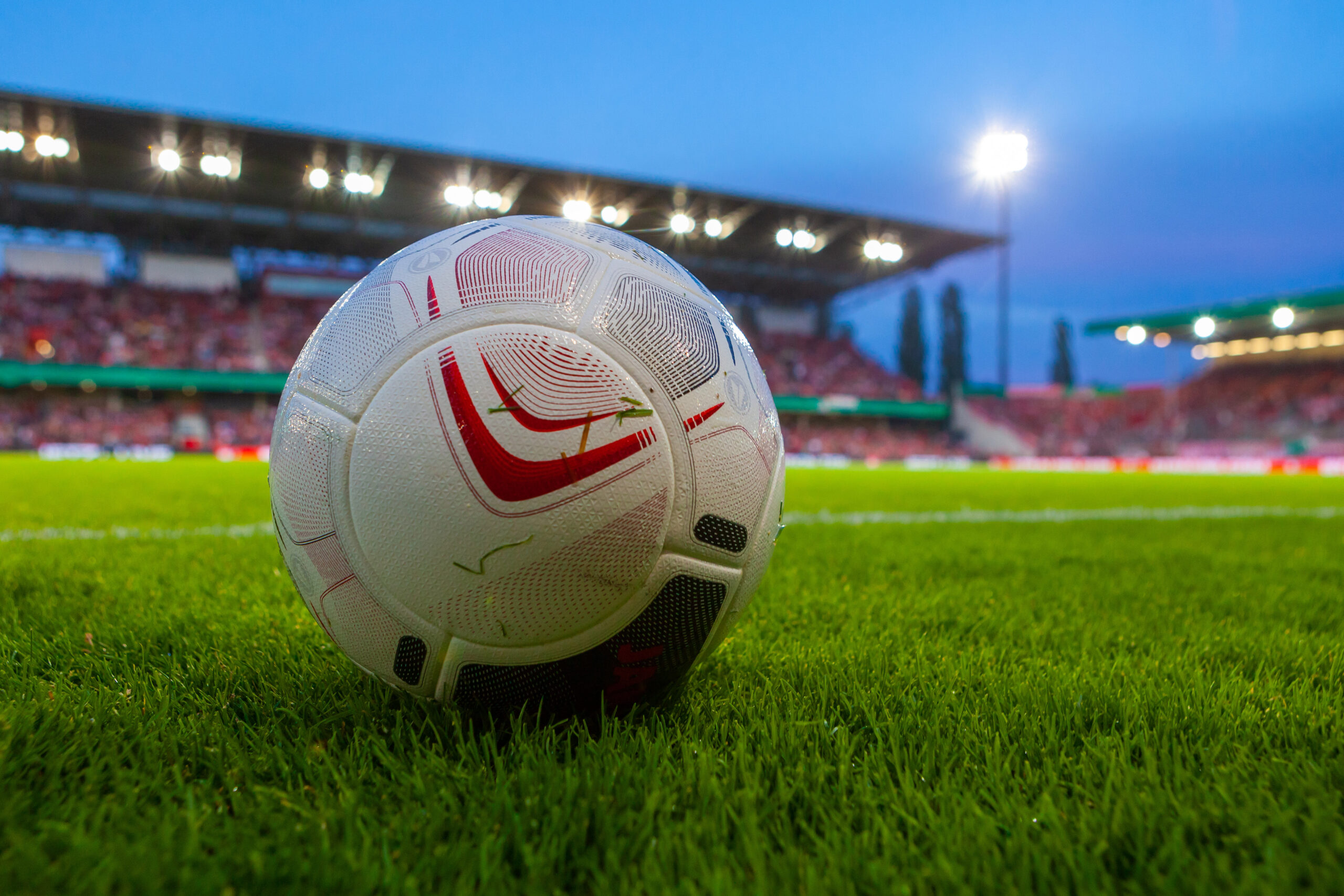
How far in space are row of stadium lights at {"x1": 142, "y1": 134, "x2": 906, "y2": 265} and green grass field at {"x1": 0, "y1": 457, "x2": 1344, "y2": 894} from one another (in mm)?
19974

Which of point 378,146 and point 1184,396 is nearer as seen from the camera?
point 378,146

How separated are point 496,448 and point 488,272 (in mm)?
395

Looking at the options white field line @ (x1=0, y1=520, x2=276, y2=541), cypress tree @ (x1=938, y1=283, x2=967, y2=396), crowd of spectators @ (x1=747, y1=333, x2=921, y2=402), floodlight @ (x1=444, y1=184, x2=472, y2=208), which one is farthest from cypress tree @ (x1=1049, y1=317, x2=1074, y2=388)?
white field line @ (x1=0, y1=520, x2=276, y2=541)

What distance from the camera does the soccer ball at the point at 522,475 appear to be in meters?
1.45

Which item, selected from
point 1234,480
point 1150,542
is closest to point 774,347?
point 1234,480

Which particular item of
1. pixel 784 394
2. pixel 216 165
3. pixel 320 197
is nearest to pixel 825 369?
pixel 784 394

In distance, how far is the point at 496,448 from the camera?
1430 mm

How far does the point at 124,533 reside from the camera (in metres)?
4.71

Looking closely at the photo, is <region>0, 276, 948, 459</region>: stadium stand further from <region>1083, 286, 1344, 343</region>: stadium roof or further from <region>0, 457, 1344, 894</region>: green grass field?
<region>0, 457, 1344, 894</region>: green grass field

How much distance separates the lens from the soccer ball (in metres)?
1.45

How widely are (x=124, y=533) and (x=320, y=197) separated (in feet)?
94.7

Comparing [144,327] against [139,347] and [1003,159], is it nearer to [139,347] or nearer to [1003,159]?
[139,347]

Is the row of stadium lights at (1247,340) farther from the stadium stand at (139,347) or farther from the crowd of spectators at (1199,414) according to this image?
the stadium stand at (139,347)

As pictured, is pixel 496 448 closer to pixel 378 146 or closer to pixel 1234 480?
pixel 1234 480
